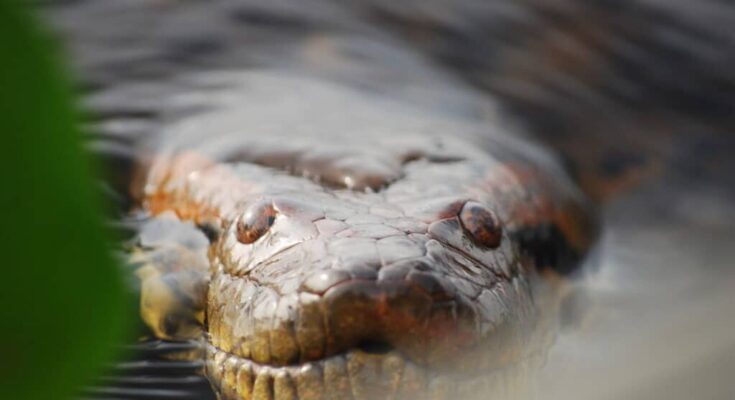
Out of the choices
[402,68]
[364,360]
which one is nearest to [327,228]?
[364,360]

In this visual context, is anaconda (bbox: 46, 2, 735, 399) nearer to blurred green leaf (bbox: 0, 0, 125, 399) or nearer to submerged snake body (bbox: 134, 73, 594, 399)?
submerged snake body (bbox: 134, 73, 594, 399)

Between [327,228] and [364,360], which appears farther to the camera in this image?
[327,228]

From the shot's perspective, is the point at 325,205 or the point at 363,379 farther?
the point at 325,205

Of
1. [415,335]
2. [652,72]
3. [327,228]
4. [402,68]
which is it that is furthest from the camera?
[652,72]

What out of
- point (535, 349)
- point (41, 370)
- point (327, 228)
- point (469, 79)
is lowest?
point (41, 370)

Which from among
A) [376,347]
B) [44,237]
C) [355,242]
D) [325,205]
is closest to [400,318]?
[376,347]

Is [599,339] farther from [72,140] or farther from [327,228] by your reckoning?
[72,140]

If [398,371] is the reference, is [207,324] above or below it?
above

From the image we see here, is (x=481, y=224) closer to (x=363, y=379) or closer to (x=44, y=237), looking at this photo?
(x=363, y=379)
